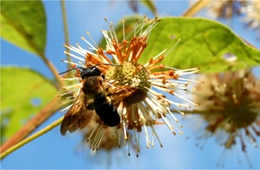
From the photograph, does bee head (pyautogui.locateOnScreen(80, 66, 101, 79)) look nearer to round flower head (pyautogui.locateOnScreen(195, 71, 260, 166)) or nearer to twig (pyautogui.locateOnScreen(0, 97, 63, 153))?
twig (pyautogui.locateOnScreen(0, 97, 63, 153))

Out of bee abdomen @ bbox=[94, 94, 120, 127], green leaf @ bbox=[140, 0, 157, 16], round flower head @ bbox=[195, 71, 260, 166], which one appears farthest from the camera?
green leaf @ bbox=[140, 0, 157, 16]

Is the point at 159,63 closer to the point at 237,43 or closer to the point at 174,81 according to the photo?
the point at 174,81

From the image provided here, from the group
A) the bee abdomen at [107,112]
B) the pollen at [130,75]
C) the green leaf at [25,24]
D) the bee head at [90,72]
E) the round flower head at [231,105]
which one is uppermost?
the green leaf at [25,24]

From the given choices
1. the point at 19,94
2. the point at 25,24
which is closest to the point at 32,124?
the point at 25,24

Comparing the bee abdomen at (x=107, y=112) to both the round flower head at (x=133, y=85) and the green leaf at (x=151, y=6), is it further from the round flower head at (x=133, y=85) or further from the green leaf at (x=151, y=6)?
the green leaf at (x=151, y=6)

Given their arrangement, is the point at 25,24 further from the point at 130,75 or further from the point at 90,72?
the point at 130,75

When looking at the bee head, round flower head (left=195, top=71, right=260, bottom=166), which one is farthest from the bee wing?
round flower head (left=195, top=71, right=260, bottom=166)

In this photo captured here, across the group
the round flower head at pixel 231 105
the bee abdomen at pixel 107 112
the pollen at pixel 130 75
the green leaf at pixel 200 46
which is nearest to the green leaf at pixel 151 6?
the round flower head at pixel 231 105
